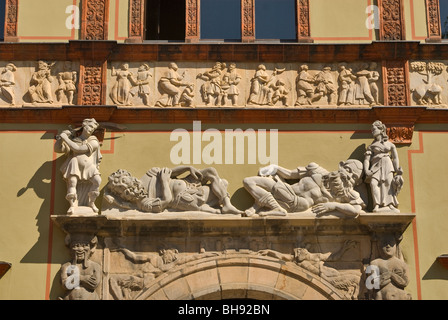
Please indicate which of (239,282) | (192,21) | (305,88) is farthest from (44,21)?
(239,282)

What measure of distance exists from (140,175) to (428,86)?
454cm

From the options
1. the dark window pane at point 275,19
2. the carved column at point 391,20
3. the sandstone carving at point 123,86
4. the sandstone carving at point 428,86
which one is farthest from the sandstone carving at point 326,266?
the dark window pane at point 275,19

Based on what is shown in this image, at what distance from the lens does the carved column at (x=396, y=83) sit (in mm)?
14156

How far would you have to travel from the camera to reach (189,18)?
48.6 ft

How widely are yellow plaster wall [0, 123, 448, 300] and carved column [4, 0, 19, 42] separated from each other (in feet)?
4.95

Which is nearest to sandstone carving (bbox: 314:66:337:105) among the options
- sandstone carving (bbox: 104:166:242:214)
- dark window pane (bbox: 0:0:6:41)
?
sandstone carving (bbox: 104:166:242:214)

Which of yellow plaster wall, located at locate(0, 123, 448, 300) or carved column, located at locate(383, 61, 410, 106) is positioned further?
carved column, located at locate(383, 61, 410, 106)

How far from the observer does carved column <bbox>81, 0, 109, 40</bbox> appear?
48.0 feet

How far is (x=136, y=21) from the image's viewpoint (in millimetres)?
14734

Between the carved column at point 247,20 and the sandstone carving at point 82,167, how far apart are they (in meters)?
2.77

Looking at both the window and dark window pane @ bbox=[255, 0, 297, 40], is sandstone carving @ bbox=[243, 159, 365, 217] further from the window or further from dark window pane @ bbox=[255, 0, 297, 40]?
the window

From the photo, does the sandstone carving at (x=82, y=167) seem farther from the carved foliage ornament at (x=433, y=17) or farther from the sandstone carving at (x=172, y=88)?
the carved foliage ornament at (x=433, y=17)
